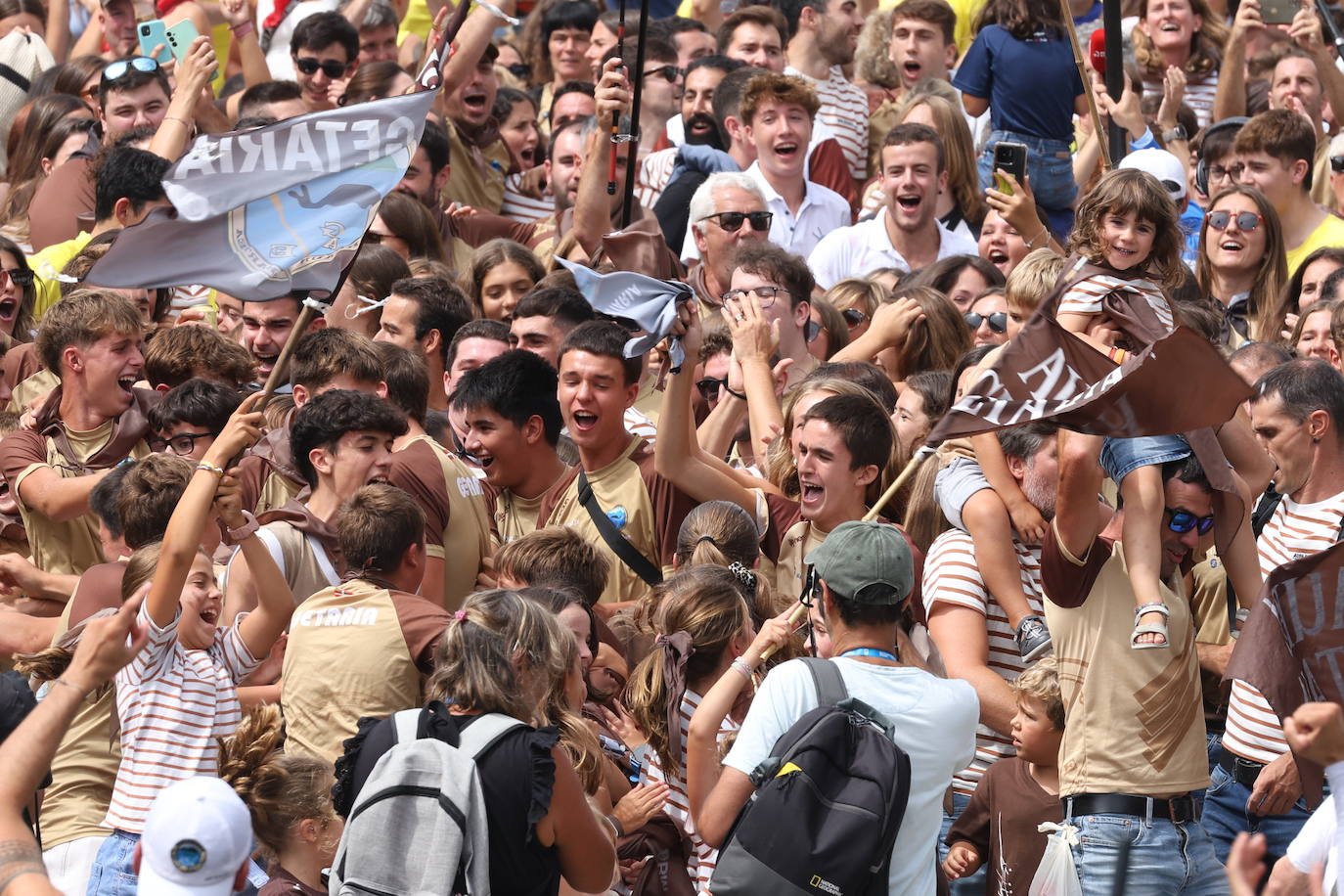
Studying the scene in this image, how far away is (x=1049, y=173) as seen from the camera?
1106 cm

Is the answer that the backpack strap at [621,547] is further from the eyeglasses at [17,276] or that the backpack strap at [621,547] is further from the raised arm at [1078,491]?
the eyeglasses at [17,276]

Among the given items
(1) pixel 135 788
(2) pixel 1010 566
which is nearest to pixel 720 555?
Result: (2) pixel 1010 566

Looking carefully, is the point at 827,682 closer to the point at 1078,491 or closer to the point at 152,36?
the point at 1078,491

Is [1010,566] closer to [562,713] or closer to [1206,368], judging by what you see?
[1206,368]

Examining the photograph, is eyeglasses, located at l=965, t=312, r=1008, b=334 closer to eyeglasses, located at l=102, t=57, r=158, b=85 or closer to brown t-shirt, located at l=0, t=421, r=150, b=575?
brown t-shirt, located at l=0, t=421, r=150, b=575

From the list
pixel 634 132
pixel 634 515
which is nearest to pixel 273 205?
pixel 634 515

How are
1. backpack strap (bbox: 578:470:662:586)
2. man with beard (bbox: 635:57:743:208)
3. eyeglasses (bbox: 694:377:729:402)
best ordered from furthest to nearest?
1. man with beard (bbox: 635:57:743:208)
2. eyeglasses (bbox: 694:377:729:402)
3. backpack strap (bbox: 578:470:662:586)

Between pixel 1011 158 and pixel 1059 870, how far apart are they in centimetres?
474

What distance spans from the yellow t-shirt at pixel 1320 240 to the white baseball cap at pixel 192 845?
695 centimetres

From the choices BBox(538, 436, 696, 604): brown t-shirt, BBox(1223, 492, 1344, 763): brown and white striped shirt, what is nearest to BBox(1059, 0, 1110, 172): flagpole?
BBox(1223, 492, 1344, 763): brown and white striped shirt

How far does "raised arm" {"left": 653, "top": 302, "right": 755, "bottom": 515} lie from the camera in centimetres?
712

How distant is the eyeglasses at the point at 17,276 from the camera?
31.2 feet

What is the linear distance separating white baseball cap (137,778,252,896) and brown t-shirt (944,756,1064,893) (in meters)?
2.68

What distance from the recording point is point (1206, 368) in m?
5.47
